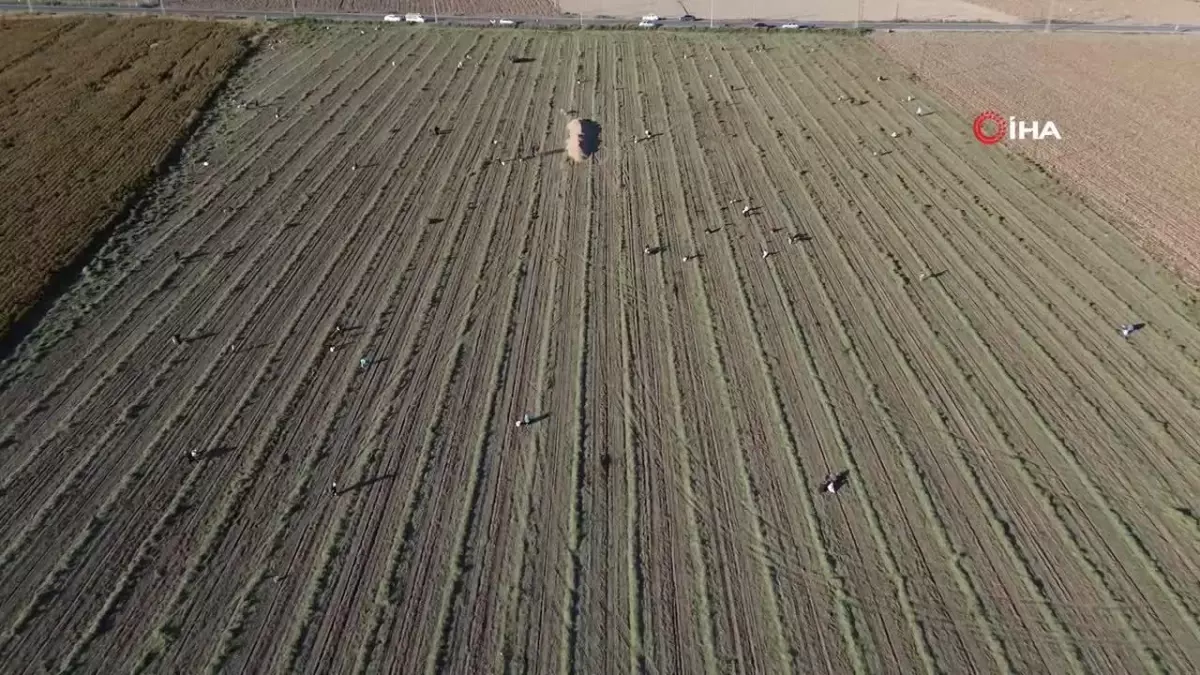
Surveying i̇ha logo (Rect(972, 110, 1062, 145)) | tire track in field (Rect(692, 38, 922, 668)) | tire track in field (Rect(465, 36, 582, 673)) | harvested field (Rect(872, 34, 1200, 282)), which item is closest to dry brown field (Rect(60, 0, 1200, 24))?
harvested field (Rect(872, 34, 1200, 282))

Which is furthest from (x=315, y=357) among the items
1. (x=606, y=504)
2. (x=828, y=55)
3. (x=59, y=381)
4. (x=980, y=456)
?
(x=828, y=55)

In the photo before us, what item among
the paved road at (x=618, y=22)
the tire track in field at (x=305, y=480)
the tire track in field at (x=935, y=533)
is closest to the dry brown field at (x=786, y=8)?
the paved road at (x=618, y=22)

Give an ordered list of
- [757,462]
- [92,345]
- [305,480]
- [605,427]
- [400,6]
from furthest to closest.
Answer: [400,6] < [92,345] < [605,427] < [757,462] < [305,480]

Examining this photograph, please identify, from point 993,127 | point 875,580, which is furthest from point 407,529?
point 993,127

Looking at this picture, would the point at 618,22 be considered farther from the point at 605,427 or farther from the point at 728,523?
the point at 728,523

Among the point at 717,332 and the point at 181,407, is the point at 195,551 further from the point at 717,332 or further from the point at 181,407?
the point at 717,332
